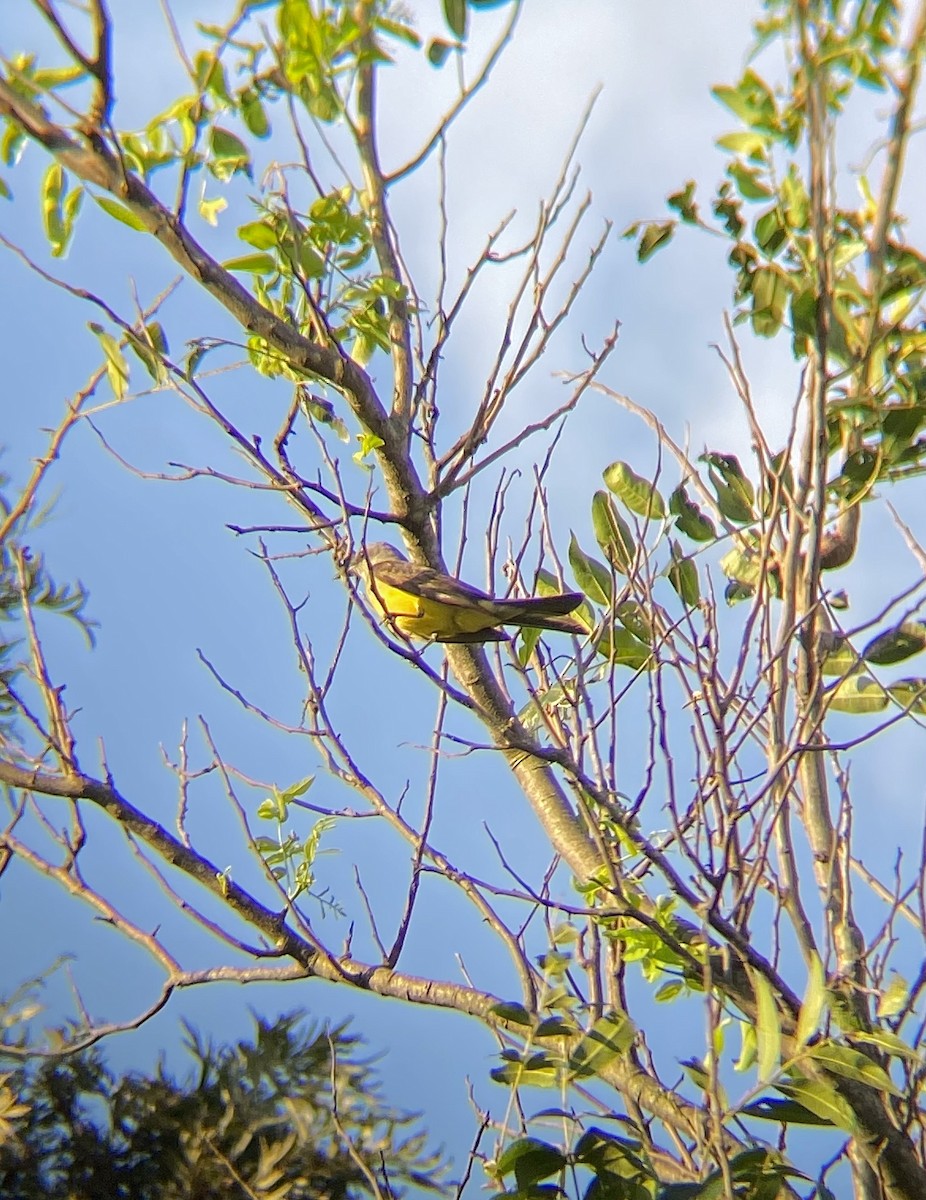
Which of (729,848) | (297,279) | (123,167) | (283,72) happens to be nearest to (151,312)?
(297,279)

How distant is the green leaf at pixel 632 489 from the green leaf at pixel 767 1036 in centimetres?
71

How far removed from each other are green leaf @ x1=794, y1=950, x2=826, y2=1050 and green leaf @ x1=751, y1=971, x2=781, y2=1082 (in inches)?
1.3

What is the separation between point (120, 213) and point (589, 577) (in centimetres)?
75

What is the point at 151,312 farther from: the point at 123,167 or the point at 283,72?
the point at 283,72

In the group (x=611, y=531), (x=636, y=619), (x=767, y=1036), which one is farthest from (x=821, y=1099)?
(x=611, y=531)

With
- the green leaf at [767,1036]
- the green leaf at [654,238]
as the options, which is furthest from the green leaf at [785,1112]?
the green leaf at [654,238]

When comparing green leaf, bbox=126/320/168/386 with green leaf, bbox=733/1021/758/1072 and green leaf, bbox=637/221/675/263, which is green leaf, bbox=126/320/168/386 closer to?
green leaf, bbox=637/221/675/263

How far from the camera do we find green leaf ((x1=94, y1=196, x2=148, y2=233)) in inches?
50.6

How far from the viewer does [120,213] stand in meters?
1.29

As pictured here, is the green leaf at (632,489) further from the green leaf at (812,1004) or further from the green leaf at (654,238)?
the green leaf at (812,1004)

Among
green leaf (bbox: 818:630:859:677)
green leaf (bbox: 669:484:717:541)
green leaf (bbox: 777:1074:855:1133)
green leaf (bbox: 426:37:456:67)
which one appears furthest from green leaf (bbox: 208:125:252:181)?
green leaf (bbox: 777:1074:855:1133)

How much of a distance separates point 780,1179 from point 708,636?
2.07 feet

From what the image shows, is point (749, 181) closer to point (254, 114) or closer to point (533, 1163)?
point (254, 114)

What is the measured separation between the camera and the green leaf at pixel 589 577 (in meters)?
1.56
